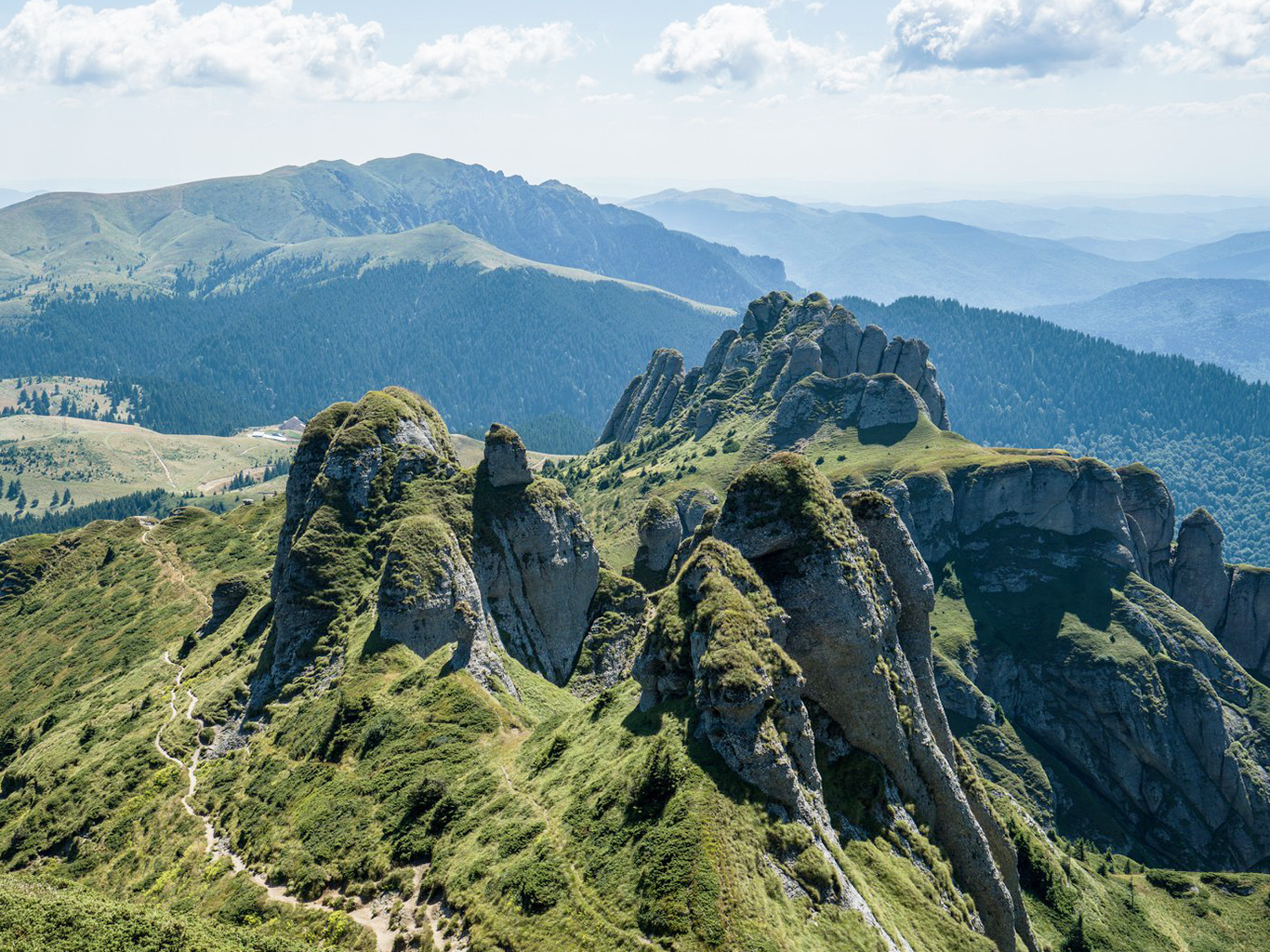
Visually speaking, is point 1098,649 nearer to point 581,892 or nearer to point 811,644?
point 811,644

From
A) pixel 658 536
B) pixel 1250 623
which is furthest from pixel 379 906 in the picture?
pixel 1250 623

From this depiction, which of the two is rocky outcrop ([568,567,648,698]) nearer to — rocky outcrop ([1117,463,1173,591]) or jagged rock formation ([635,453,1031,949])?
jagged rock formation ([635,453,1031,949])

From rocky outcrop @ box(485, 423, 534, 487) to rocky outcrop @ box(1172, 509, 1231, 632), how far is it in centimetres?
15989

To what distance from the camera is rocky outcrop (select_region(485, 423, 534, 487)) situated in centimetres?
10169

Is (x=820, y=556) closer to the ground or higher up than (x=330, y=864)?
higher up

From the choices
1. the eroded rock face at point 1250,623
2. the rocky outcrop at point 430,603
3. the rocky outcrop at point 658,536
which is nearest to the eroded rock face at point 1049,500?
the eroded rock face at point 1250,623

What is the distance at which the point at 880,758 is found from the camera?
57.9 meters

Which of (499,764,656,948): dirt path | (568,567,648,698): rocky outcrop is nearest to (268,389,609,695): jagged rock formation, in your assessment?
(568,567,648,698): rocky outcrop

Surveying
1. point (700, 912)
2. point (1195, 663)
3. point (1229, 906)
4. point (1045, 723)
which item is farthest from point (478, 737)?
point (1195, 663)

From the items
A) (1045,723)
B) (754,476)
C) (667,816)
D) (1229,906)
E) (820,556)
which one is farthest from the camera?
(1045,723)

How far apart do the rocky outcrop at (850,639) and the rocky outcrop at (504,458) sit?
43.8m

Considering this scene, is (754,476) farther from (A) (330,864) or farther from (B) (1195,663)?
(B) (1195,663)

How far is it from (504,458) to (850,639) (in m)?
56.4

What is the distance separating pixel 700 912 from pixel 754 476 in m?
32.2
